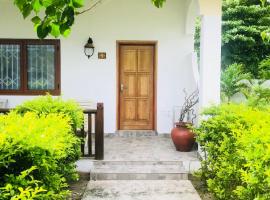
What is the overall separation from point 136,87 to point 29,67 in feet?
7.94

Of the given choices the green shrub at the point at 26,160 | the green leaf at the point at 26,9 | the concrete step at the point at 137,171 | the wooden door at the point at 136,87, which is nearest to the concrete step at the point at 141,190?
the concrete step at the point at 137,171

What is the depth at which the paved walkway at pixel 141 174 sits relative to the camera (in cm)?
537

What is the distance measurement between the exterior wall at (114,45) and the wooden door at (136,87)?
0.26 meters

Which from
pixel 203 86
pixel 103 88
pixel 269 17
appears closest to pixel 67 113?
pixel 203 86

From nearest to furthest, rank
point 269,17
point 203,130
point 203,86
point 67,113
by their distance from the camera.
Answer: point 203,130 < point 67,113 < point 203,86 < point 269,17

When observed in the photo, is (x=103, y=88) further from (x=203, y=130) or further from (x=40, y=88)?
(x=203, y=130)

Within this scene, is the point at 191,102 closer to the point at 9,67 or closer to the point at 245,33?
the point at 9,67

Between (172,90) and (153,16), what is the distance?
1.68 meters

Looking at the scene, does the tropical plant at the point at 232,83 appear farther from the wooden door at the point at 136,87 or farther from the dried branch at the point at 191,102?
the wooden door at the point at 136,87

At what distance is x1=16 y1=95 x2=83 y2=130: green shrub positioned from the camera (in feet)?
18.7

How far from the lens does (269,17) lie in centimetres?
1430

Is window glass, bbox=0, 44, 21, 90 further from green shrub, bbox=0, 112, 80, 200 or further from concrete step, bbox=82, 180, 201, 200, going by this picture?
green shrub, bbox=0, 112, 80, 200

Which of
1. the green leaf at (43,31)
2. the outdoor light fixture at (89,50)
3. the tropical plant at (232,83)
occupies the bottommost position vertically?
the tropical plant at (232,83)

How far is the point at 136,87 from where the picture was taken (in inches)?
359
